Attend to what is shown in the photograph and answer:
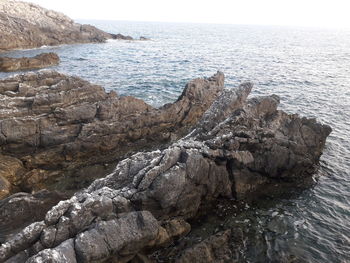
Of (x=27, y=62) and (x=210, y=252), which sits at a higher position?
(x=27, y=62)

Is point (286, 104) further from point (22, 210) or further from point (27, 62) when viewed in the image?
point (27, 62)

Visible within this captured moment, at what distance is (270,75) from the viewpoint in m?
57.5

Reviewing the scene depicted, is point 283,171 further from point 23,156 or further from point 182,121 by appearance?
point 23,156

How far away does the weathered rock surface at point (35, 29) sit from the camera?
78.0 metres

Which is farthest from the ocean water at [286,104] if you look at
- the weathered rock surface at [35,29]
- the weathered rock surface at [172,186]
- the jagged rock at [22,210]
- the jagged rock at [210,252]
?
the jagged rock at [22,210]

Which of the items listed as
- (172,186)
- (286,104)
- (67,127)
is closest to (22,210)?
(172,186)

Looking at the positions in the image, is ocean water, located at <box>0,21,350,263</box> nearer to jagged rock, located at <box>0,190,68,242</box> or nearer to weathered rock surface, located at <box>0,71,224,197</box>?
jagged rock, located at <box>0,190,68,242</box>

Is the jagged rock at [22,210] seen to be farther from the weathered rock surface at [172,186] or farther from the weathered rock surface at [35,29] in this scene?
the weathered rock surface at [35,29]

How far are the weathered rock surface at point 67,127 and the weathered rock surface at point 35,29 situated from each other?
56950mm

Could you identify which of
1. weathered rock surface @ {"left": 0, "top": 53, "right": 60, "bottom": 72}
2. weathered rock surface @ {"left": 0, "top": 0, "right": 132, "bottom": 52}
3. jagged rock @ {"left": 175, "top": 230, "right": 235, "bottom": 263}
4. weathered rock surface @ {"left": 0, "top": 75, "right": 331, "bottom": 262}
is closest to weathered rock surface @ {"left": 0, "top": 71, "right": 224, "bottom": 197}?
weathered rock surface @ {"left": 0, "top": 75, "right": 331, "bottom": 262}

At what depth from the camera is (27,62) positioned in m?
55.7

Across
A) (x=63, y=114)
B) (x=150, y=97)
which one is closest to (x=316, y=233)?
(x=63, y=114)

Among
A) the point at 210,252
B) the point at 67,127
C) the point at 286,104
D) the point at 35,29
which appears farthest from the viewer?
the point at 35,29

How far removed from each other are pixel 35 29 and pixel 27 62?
1540 inches
